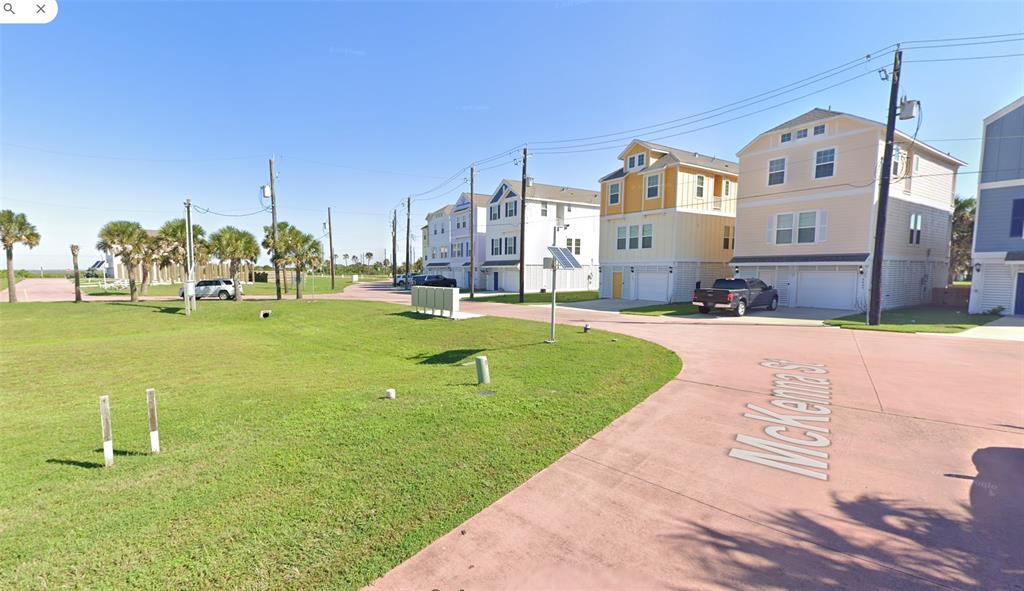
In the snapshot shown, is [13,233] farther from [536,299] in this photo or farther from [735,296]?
[735,296]

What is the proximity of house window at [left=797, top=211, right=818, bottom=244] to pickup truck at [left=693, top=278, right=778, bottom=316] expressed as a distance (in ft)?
11.9

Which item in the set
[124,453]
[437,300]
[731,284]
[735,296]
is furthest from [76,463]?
[731,284]

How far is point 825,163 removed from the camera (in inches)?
866

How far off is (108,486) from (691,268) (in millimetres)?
28289

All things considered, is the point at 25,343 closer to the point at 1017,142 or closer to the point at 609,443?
the point at 609,443

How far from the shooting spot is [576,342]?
12711mm

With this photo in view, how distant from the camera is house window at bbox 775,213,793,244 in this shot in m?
23.5

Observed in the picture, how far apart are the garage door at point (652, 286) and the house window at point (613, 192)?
5697mm

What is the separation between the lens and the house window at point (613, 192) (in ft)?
99.6

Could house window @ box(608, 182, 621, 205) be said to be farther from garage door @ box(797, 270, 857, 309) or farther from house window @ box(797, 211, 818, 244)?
garage door @ box(797, 270, 857, 309)

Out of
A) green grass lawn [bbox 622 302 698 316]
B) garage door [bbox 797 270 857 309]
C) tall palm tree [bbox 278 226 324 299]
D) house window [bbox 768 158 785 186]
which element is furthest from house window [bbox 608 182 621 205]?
tall palm tree [bbox 278 226 324 299]

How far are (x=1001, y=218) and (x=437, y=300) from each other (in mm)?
26485

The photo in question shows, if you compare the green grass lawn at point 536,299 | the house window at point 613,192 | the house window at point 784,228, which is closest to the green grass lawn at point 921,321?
the house window at point 784,228

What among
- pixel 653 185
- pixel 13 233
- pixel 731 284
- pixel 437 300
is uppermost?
pixel 653 185
